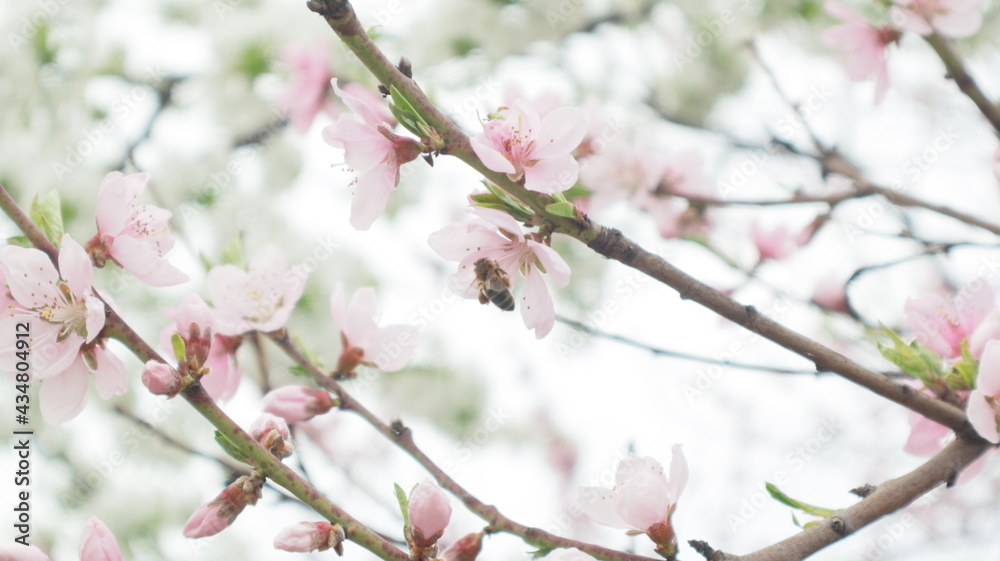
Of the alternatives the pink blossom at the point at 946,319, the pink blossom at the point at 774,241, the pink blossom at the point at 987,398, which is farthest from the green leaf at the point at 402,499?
the pink blossom at the point at 774,241

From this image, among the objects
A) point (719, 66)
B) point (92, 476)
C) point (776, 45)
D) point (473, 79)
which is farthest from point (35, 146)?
point (776, 45)

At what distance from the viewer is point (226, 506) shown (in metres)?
0.62

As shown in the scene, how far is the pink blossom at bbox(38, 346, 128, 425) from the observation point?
2.35ft

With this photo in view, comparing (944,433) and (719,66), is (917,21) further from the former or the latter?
(719,66)

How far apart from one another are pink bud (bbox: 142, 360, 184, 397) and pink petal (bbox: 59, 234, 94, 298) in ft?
0.36

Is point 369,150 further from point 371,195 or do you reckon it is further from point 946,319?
point 946,319

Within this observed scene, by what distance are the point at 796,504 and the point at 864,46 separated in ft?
2.85

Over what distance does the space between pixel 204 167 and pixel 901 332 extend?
2.12 m

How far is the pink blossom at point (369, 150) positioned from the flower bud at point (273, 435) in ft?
0.69

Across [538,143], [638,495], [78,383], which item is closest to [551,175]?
[538,143]

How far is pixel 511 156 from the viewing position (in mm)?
689

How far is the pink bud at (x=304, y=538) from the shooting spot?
0.61 m

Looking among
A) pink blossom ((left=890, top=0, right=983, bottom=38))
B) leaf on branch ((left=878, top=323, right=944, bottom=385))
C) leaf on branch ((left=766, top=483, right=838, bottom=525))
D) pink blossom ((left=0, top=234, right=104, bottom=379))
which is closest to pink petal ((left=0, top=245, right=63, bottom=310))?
pink blossom ((left=0, top=234, right=104, bottom=379))

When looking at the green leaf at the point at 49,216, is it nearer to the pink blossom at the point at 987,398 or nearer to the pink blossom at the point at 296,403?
the pink blossom at the point at 296,403
